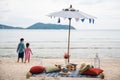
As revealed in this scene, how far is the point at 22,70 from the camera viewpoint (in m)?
12.4

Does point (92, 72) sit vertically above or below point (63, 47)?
below

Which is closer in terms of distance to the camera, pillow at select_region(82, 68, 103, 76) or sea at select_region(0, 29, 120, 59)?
pillow at select_region(82, 68, 103, 76)

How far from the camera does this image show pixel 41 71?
432 inches

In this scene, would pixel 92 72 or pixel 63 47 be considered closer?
pixel 92 72

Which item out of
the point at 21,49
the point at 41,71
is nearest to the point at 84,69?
the point at 41,71

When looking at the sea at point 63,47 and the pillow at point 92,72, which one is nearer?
the pillow at point 92,72

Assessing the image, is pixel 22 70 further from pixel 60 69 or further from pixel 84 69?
pixel 84 69

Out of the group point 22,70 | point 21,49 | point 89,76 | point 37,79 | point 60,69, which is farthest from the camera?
point 21,49

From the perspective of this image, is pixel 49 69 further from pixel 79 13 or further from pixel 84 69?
pixel 79 13

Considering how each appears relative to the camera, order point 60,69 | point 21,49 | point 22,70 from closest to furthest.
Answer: point 60,69
point 22,70
point 21,49

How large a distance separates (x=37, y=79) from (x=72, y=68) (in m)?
2.17

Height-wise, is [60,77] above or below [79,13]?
below

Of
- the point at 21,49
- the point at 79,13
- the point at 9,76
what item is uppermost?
the point at 79,13

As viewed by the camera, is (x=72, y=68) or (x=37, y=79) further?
(x=72, y=68)
